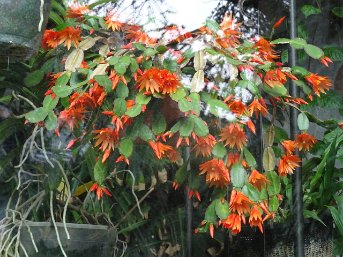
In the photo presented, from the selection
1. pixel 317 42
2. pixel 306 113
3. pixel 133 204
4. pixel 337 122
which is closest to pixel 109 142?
pixel 133 204

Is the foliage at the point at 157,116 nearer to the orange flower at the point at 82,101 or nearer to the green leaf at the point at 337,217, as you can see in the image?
the orange flower at the point at 82,101

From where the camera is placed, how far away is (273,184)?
145cm

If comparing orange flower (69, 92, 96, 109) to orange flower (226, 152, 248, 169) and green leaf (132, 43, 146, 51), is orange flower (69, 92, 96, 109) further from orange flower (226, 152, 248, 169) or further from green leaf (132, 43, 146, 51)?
orange flower (226, 152, 248, 169)

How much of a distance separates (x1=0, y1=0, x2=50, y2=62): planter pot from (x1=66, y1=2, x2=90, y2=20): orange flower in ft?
1.08

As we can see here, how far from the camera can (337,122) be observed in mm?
1703

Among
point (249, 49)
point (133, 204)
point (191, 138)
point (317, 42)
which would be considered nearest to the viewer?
point (191, 138)

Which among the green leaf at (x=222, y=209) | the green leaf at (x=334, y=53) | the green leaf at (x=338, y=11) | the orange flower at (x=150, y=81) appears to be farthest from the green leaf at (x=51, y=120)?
the green leaf at (x=338, y=11)

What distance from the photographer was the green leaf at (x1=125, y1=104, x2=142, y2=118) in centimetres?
133

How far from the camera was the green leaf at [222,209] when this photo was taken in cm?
134

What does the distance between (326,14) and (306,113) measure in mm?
462

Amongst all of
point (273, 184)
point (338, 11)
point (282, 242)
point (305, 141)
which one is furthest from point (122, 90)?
point (338, 11)

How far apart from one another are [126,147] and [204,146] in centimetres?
19

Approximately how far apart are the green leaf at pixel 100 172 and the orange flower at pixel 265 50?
1.64ft

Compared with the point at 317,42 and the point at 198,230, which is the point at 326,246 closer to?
the point at 198,230
